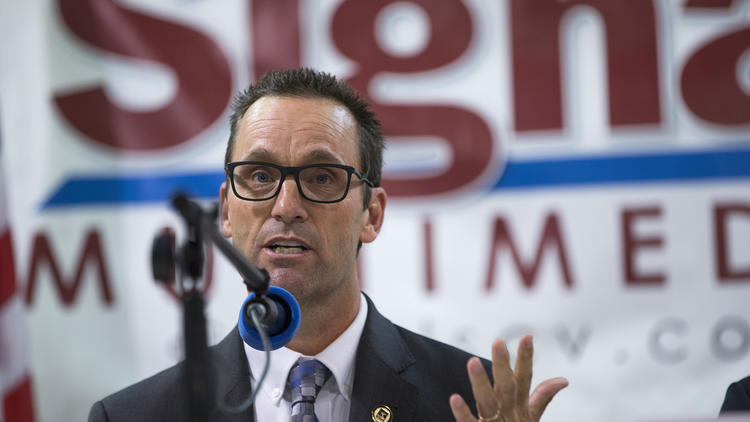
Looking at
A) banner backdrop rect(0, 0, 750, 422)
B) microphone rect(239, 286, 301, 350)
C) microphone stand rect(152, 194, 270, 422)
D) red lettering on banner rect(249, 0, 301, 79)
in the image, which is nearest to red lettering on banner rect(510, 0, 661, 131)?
banner backdrop rect(0, 0, 750, 422)

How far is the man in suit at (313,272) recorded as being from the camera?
188 centimetres

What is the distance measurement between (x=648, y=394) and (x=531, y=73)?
1441mm

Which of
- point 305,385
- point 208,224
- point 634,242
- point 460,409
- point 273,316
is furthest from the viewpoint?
point 634,242

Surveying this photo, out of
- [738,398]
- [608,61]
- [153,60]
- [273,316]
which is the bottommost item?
[738,398]

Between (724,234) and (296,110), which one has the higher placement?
(296,110)

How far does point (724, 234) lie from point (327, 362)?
6.73 feet

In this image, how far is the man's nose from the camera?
1.86 metres

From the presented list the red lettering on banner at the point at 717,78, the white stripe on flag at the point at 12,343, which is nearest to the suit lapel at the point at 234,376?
the white stripe on flag at the point at 12,343

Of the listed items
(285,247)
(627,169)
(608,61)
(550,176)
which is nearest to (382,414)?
(285,247)

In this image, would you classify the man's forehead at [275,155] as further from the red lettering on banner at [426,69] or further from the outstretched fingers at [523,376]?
the red lettering on banner at [426,69]

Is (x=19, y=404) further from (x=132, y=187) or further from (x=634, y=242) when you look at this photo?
(x=634, y=242)

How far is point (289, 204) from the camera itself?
1865 millimetres

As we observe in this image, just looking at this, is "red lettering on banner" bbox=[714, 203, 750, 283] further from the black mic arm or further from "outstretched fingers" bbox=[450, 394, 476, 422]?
the black mic arm

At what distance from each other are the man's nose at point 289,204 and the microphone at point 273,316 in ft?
1.44
